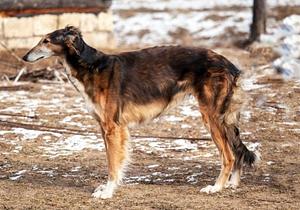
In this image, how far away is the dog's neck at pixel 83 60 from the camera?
788 centimetres

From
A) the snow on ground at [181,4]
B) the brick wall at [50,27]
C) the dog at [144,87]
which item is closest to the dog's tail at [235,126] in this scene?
the dog at [144,87]

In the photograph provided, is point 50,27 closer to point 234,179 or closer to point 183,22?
point 183,22

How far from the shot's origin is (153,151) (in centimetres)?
984

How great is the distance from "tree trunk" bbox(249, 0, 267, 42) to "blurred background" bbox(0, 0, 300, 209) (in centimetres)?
3

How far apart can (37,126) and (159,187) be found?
3718 mm

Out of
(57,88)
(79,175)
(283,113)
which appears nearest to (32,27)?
(57,88)

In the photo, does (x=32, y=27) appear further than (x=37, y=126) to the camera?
Yes

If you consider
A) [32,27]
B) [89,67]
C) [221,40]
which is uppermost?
[89,67]

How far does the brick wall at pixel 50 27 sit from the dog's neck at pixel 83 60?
10.5 metres

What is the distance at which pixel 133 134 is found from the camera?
10.8 metres

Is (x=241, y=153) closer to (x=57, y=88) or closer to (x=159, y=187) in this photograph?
(x=159, y=187)

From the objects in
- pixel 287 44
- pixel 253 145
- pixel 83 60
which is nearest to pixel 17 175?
pixel 83 60

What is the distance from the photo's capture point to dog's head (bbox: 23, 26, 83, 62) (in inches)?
312

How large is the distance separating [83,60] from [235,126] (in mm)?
1795
